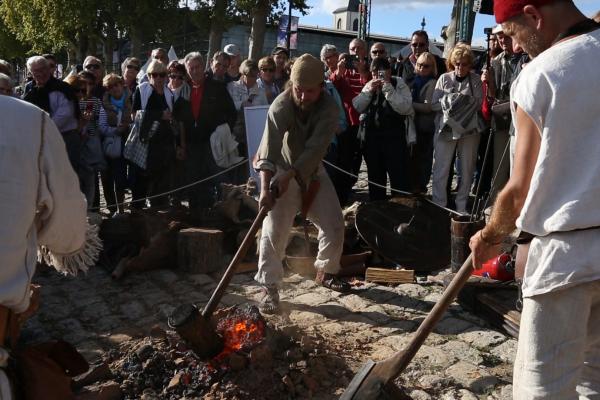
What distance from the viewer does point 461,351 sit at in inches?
178

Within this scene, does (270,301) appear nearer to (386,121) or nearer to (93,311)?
(93,311)

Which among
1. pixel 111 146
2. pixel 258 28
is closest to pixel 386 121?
pixel 111 146

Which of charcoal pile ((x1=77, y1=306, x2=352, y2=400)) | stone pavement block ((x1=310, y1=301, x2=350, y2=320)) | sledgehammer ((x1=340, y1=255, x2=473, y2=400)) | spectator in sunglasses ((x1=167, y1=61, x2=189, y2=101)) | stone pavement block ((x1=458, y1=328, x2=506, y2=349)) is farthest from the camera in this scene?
spectator in sunglasses ((x1=167, y1=61, x2=189, y2=101))

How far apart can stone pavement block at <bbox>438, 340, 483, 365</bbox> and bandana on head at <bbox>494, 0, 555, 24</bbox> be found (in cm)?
262

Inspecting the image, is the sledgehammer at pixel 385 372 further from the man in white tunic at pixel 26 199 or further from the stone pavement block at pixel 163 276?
the stone pavement block at pixel 163 276

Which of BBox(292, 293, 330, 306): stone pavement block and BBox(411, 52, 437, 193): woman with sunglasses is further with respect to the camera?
BBox(411, 52, 437, 193): woman with sunglasses

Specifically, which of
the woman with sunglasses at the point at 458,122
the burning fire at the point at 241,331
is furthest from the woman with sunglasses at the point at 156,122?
the burning fire at the point at 241,331

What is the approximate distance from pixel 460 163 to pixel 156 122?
13.0ft

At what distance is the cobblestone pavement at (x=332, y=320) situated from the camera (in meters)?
4.17

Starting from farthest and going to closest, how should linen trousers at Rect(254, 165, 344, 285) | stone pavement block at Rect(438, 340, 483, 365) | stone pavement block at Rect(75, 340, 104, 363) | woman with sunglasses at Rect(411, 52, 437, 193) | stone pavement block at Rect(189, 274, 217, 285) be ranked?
1. woman with sunglasses at Rect(411, 52, 437, 193)
2. stone pavement block at Rect(189, 274, 217, 285)
3. linen trousers at Rect(254, 165, 344, 285)
4. stone pavement block at Rect(75, 340, 104, 363)
5. stone pavement block at Rect(438, 340, 483, 365)

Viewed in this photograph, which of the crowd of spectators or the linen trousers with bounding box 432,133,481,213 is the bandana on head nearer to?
the crowd of spectators

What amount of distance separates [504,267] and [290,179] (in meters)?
2.08

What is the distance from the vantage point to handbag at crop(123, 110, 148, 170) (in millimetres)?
8203

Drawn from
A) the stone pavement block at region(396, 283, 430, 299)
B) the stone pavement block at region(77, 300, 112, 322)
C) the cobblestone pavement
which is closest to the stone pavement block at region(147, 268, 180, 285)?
the cobblestone pavement
